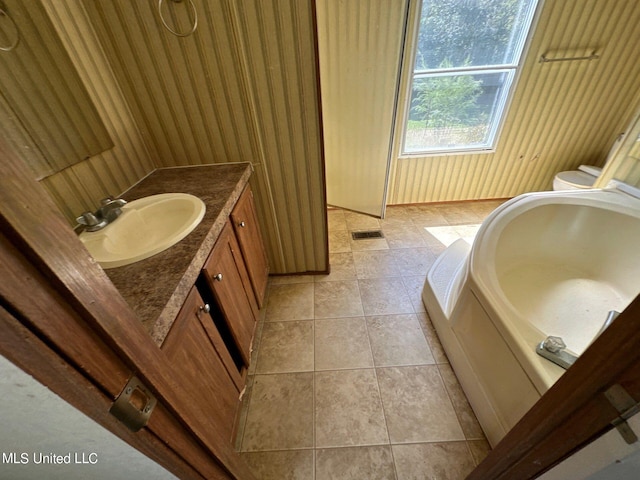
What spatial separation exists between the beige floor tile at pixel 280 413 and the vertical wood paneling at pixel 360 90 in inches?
70.2

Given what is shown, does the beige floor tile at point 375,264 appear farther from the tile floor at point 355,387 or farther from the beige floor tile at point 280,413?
the beige floor tile at point 280,413

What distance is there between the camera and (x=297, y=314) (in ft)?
5.59

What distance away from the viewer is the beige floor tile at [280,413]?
115cm

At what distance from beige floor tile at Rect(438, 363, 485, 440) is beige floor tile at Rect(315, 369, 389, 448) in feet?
1.19

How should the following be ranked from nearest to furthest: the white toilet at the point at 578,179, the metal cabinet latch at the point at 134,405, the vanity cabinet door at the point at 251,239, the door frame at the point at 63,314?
the door frame at the point at 63,314 → the metal cabinet latch at the point at 134,405 → the vanity cabinet door at the point at 251,239 → the white toilet at the point at 578,179

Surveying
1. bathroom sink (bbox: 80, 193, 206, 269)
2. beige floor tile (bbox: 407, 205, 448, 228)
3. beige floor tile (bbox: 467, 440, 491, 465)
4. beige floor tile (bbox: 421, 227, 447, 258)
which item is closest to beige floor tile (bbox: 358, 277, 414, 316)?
beige floor tile (bbox: 421, 227, 447, 258)

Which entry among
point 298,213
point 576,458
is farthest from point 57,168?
point 576,458

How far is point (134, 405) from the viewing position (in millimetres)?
373

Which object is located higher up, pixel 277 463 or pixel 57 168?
pixel 57 168

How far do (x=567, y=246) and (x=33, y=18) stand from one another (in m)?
2.86

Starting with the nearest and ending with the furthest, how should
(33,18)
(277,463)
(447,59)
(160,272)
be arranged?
(160,272)
(33,18)
(277,463)
(447,59)

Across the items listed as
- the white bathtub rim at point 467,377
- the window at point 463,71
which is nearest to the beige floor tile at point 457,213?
the window at point 463,71

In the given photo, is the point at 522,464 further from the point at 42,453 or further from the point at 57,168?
the point at 57,168

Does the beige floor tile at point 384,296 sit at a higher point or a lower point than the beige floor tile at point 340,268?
lower
